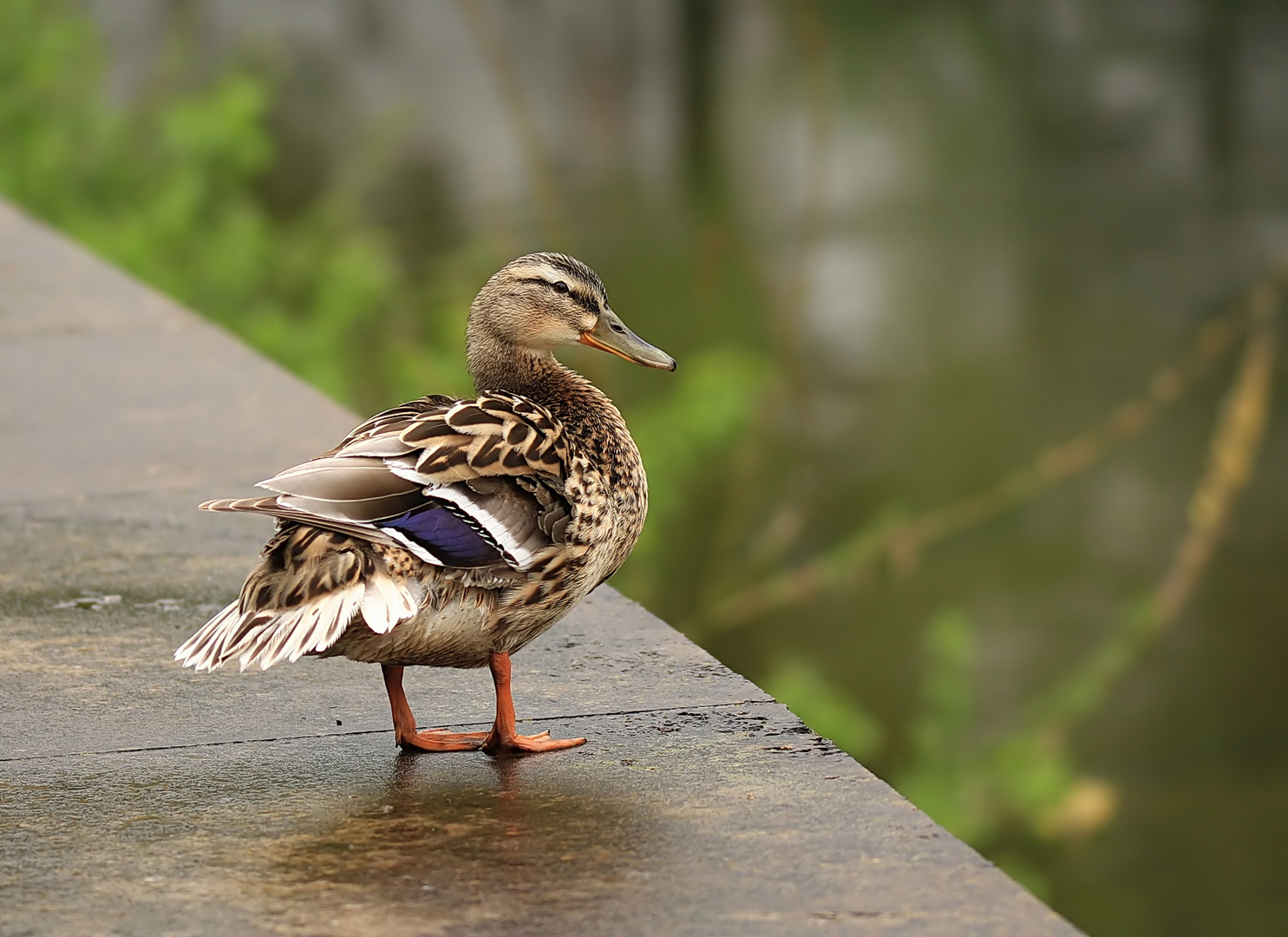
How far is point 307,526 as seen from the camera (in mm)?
2953

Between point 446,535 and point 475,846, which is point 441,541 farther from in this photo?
point 475,846

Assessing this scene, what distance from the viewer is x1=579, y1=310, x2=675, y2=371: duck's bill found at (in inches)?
144

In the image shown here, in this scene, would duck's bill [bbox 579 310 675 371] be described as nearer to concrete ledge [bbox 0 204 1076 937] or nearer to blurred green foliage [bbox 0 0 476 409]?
concrete ledge [bbox 0 204 1076 937]

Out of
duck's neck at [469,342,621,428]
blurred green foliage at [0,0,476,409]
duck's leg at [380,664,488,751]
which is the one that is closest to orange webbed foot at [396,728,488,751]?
duck's leg at [380,664,488,751]

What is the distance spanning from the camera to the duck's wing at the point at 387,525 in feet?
9.32

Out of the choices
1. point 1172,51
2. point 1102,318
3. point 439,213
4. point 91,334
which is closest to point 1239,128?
point 1172,51

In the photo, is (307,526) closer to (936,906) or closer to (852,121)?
(936,906)

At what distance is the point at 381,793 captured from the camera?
3000mm

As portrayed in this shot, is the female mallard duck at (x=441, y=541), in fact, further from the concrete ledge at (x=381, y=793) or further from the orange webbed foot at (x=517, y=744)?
the concrete ledge at (x=381, y=793)

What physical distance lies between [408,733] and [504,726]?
0.17m

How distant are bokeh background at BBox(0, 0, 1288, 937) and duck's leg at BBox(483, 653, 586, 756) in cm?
419

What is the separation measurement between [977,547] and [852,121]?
3.23 m

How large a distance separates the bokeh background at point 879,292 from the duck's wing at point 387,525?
A: 14.1 ft

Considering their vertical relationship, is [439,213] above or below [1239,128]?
below
